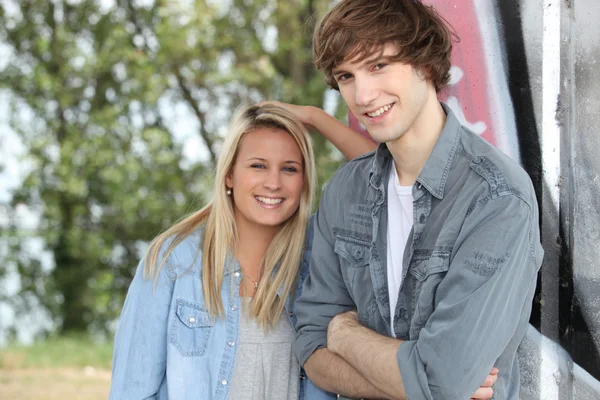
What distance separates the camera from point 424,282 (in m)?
2.25

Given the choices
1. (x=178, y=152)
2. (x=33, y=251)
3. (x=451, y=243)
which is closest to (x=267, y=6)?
(x=178, y=152)

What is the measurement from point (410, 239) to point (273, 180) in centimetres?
82

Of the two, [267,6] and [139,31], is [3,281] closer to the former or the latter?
[139,31]

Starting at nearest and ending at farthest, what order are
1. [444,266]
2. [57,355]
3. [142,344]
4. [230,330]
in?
[444,266] → [142,344] → [230,330] → [57,355]

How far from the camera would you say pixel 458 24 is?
304 centimetres

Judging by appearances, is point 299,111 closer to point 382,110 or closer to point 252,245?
point 252,245

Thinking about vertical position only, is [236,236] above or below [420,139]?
below

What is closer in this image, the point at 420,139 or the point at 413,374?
the point at 413,374

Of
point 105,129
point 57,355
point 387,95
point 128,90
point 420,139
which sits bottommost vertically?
point 57,355

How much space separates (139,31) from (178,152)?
1.75 metres

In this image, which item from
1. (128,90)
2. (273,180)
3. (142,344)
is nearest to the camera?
(142,344)

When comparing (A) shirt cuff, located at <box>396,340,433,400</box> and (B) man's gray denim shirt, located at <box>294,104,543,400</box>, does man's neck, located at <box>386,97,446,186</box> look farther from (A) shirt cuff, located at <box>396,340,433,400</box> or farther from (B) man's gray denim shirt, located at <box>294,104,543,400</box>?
(A) shirt cuff, located at <box>396,340,433,400</box>

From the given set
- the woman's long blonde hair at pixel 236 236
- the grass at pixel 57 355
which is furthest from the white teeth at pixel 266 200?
the grass at pixel 57 355

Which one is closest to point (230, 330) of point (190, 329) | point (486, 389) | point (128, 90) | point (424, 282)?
point (190, 329)
